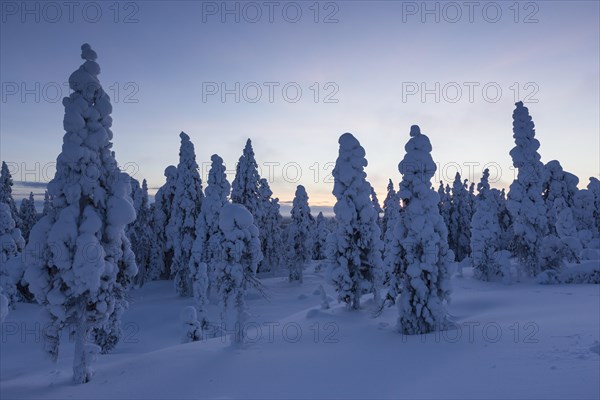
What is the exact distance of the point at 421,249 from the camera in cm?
1571

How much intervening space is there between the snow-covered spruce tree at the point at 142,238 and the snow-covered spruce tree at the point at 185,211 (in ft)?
21.7

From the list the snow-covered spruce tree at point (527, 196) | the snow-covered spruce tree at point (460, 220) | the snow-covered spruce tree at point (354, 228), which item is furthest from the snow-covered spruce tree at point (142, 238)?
the snow-covered spruce tree at point (460, 220)

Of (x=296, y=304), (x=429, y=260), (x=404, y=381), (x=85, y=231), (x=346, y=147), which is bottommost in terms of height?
(x=296, y=304)

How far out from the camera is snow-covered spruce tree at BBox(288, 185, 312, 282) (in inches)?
1649

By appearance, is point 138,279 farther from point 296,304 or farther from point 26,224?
point 26,224

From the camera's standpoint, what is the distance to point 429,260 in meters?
15.3

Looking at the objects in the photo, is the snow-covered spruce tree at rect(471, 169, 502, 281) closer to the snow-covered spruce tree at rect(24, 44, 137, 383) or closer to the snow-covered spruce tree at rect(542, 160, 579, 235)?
the snow-covered spruce tree at rect(542, 160, 579, 235)

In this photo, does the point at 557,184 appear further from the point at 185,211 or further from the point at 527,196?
the point at 185,211

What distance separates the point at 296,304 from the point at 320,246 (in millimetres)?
30832

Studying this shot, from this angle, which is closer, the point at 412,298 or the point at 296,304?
the point at 412,298

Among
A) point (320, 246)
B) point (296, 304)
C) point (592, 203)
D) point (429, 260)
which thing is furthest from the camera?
point (320, 246)

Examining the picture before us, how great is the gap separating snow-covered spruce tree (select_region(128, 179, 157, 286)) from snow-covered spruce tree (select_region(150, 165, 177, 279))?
70 centimetres

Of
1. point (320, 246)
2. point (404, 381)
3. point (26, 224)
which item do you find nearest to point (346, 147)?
point (404, 381)

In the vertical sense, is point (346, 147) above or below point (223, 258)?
above
